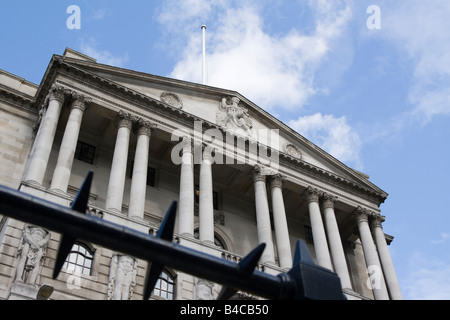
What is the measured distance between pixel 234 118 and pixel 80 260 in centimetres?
1513

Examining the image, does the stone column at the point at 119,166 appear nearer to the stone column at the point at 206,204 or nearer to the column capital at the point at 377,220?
the stone column at the point at 206,204

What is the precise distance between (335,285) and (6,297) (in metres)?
16.5

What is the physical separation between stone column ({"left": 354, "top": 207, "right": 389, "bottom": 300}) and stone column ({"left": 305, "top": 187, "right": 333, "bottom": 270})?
2.70 m

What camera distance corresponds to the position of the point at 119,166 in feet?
87.4

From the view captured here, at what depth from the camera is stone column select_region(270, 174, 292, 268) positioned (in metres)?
29.3

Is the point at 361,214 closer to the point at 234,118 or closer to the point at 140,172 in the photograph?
the point at 234,118

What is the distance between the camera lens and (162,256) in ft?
17.1

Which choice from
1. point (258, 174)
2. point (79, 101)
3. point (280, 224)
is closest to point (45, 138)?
point (79, 101)

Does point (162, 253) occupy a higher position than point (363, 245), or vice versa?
point (363, 245)

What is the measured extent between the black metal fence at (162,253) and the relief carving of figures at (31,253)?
15.7 m

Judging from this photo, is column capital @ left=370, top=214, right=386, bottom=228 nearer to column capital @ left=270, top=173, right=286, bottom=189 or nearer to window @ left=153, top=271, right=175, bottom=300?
column capital @ left=270, top=173, right=286, bottom=189

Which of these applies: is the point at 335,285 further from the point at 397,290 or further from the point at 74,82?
the point at 397,290
